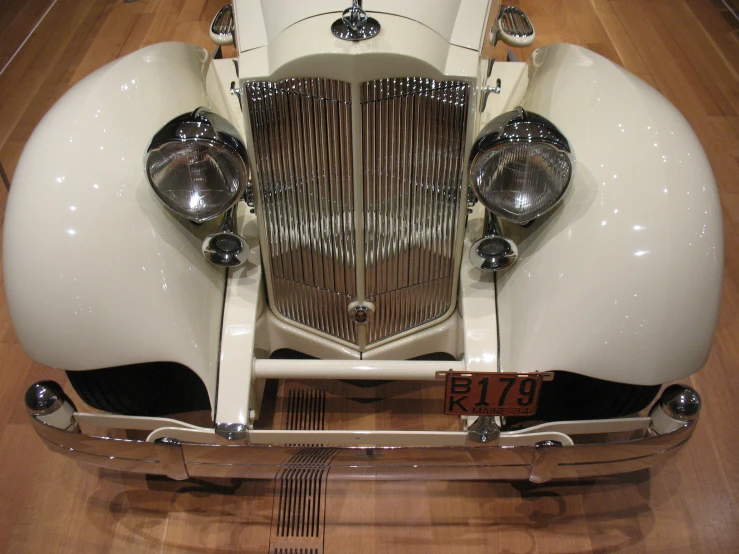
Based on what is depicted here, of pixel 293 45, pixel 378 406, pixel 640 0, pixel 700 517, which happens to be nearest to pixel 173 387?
pixel 378 406

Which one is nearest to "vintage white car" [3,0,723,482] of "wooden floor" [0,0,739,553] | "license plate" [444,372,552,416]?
"license plate" [444,372,552,416]

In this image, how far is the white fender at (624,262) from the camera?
1.59m

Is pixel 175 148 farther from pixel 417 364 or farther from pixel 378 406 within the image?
pixel 378 406

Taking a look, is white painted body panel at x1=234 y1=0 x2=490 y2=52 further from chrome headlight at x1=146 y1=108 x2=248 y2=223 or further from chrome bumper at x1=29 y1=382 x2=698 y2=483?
chrome bumper at x1=29 y1=382 x2=698 y2=483

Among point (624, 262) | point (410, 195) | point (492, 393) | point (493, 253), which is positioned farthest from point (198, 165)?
point (624, 262)

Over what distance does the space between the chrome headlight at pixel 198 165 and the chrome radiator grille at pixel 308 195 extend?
0.08 m

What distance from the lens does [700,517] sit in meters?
1.97

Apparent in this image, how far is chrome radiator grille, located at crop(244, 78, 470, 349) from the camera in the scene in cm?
156

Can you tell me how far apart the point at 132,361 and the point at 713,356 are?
6.23ft

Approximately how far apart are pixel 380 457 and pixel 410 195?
0.64 metres

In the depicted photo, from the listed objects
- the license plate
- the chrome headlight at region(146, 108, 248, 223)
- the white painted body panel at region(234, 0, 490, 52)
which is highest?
the white painted body panel at region(234, 0, 490, 52)

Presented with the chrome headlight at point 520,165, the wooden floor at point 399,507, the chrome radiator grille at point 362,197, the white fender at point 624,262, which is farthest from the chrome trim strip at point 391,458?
the chrome headlight at point 520,165

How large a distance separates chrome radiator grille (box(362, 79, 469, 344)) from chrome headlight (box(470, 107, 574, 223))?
81mm

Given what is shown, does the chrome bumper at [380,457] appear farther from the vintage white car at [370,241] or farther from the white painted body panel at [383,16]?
the white painted body panel at [383,16]
